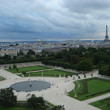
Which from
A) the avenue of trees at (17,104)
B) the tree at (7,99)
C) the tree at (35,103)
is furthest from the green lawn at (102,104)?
the tree at (7,99)

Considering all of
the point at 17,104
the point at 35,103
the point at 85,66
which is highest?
the point at 85,66

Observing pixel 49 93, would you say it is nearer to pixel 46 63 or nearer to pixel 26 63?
pixel 46 63

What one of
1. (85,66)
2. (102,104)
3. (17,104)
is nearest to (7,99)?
(17,104)

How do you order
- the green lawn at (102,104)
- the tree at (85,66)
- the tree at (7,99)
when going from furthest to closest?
the tree at (85,66)
the tree at (7,99)
the green lawn at (102,104)

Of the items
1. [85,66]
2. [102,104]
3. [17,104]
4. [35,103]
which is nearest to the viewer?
[35,103]

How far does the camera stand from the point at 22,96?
24.1 meters

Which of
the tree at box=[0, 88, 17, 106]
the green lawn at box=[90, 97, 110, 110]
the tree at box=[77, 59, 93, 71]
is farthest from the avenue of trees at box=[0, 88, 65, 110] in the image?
the tree at box=[77, 59, 93, 71]

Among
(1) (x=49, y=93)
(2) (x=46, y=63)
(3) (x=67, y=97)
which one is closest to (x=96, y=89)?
(3) (x=67, y=97)

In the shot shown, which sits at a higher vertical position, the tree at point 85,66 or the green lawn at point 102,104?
the tree at point 85,66

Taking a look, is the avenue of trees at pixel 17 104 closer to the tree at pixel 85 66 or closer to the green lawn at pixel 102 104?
the green lawn at pixel 102 104

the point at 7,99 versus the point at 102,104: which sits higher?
the point at 7,99

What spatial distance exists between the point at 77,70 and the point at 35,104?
81.5 feet

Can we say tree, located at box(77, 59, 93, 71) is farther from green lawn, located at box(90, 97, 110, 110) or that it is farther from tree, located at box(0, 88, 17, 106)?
tree, located at box(0, 88, 17, 106)

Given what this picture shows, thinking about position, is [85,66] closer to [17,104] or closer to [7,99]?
[17,104]
